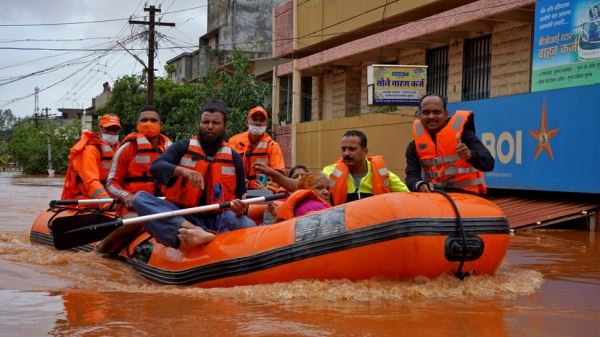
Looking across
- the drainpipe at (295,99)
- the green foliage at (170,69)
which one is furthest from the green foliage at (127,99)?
the drainpipe at (295,99)

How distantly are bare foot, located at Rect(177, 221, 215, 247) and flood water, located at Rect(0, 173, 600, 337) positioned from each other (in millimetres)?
401

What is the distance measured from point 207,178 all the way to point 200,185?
530mm

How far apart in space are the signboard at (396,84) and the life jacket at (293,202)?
32.0 feet

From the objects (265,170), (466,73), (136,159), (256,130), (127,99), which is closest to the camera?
(265,170)

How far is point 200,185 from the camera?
6.25 m

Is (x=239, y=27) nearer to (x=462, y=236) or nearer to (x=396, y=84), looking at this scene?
(x=396, y=84)

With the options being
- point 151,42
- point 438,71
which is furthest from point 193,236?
point 151,42

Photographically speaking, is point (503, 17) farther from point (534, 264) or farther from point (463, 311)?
point (463, 311)

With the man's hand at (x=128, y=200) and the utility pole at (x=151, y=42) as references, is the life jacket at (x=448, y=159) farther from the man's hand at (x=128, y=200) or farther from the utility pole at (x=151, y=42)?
the utility pole at (x=151, y=42)

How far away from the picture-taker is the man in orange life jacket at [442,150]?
6047 mm

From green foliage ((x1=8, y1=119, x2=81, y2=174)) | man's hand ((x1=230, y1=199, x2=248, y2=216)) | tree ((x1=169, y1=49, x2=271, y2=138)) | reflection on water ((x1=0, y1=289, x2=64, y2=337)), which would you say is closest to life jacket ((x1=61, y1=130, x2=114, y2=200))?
man's hand ((x1=230, y1=199, x2=248, y2=216))

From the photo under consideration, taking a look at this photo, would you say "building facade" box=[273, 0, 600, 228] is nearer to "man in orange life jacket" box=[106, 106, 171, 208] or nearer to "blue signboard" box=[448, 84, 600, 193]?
"blue signboard" box=[448, 84, 600, 193]

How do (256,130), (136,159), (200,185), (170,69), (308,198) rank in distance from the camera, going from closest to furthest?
(200,185) → (308,198) → (136,159) → (256,130) → (170,69)

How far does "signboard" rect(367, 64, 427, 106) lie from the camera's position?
1590 centimetres
